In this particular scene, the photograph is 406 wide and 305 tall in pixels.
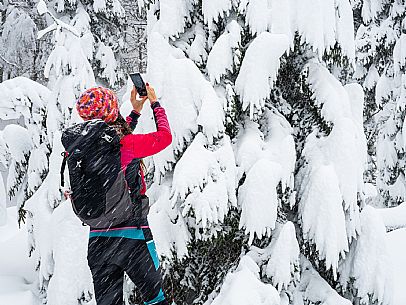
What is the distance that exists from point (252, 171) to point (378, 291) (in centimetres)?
151

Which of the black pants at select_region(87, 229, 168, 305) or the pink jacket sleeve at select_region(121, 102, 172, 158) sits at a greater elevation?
the pink jacket sleeve at select_region(121, 102, 172, 158)

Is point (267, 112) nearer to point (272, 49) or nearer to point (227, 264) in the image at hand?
point (272, 49)

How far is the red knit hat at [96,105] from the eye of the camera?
3.26 meters

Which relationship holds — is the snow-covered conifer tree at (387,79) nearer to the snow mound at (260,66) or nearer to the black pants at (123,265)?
the snow mound at (260,66)

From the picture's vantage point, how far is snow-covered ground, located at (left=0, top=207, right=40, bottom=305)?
6566mm

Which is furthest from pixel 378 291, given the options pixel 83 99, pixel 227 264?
pixel 83 99

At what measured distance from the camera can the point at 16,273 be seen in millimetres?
7605

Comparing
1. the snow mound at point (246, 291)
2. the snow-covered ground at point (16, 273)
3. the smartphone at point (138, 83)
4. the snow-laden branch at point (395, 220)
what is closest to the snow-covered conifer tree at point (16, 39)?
the snow-covered ground at point (16, 273)

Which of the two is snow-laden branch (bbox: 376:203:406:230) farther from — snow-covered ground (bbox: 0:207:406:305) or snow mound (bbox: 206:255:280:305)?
snow mound (bbox: 206:255:280:305)

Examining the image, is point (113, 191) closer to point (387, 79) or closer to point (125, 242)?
point (125, 242)

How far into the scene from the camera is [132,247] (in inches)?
134

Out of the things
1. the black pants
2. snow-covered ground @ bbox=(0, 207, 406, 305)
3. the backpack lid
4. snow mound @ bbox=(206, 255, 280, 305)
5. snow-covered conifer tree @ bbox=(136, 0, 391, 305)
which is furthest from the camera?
snow-covered ground @ bbox=(0, 207, 406, 305)

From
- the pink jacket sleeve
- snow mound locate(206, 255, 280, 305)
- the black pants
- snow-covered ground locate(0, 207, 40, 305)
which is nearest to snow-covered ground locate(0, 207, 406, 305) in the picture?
snow-covered ground locate(0, 207, 40, 305)

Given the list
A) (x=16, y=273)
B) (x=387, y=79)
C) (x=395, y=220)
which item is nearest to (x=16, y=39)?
(x=16, y=273)
